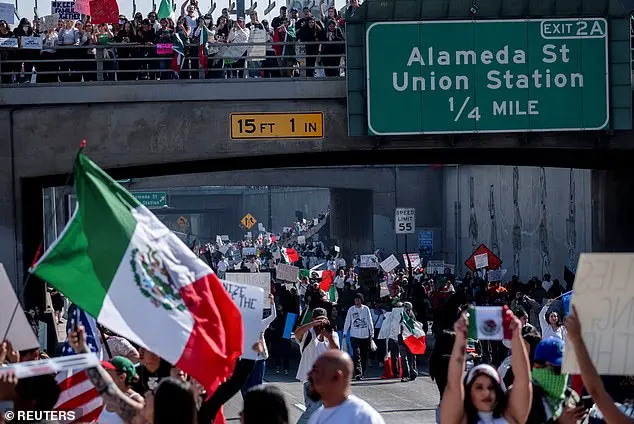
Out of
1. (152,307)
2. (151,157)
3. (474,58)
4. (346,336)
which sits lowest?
(346,336)

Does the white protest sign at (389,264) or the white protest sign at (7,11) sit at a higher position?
the white protest sign at (7,11)

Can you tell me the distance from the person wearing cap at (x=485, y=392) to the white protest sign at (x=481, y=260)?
2871 cm

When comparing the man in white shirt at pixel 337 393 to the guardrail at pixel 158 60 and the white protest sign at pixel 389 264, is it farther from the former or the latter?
the white protest sign at pixel 389 264

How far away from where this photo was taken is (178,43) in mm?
25141

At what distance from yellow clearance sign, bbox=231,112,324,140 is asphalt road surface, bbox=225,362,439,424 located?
468 cm

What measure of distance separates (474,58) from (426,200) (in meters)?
35.1

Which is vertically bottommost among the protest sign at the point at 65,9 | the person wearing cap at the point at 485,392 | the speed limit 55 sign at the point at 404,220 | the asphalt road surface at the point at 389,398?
the asphalt road surface at the point at 389,398

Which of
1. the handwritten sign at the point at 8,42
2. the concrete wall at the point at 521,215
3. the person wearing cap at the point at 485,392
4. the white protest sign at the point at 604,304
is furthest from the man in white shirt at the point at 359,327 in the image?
the white protest sign at the point at 604,304

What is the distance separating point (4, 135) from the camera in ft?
81.1

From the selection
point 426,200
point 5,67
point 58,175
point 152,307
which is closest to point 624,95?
point 58,175

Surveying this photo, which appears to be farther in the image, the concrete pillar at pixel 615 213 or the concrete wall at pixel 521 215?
the concrete wall at pixel 521 215

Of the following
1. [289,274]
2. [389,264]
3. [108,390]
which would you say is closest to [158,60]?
[289,274]

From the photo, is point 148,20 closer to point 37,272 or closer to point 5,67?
point 5,67

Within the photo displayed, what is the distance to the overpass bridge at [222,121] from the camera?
79.6 feet
